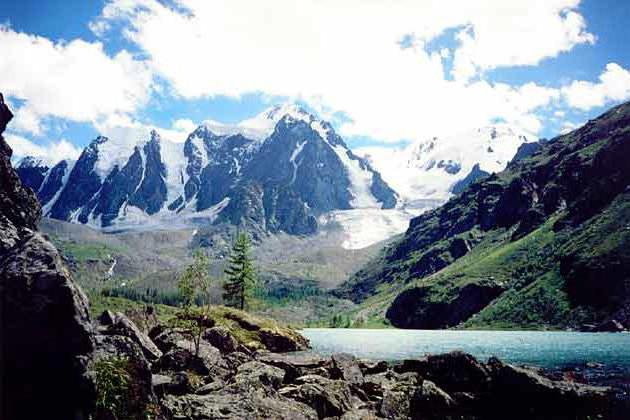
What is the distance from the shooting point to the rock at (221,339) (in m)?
88.1

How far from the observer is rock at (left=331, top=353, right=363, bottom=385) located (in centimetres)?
5672

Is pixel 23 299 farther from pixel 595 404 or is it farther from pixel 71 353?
pixel 595 404

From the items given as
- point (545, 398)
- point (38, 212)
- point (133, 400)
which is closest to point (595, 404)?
point (545, 398)

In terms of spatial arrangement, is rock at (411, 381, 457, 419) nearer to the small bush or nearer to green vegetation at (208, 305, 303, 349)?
the small bush

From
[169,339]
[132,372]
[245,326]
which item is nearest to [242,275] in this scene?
[245,326]

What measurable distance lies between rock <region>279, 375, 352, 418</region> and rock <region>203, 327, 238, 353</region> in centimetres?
4539

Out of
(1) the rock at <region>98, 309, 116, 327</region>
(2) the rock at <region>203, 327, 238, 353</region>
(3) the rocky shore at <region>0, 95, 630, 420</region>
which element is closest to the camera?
(3) the rocky shore at <region>0, 95, 630, 420</region>

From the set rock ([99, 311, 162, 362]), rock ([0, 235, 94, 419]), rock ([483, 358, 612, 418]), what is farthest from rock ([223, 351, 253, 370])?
rock ([0, 235, 94, 419])

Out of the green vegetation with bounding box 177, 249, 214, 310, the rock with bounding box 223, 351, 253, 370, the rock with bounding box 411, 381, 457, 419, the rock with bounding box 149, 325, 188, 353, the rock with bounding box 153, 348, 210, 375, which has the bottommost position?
the rock with bounding box 411, 381, 457, 419

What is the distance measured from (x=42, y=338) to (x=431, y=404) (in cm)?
3285

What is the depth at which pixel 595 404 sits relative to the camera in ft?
151

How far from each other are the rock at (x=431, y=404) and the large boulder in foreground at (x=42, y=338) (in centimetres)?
2974

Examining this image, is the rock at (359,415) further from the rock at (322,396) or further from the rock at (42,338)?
the rock at (42,338)

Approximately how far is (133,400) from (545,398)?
35028 millimetres
